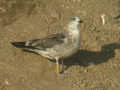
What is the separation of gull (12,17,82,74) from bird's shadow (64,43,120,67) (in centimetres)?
67

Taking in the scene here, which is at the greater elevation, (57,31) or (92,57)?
(57,31)

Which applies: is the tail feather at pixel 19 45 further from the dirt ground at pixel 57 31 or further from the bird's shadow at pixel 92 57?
the bird's shadow at pixel 92 57

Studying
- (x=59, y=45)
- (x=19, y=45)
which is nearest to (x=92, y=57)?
(x=59, y=45)

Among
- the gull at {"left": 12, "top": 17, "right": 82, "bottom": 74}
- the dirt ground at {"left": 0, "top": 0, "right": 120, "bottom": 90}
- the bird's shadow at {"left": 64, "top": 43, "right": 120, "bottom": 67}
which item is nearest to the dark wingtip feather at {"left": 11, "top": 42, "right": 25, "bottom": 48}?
the gull at {"left": 12, "top": 17, "right": 82, "bottom": 74}

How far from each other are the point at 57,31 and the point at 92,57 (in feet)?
5.33

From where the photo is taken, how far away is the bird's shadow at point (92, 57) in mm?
9133

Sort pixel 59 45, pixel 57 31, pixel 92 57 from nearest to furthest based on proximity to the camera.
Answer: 1. pixel 59 45
2. pixel 92 57
3. pixel 57 31

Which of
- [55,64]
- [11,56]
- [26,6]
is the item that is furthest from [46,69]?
[26,6]

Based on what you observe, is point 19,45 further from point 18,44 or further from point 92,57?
point 92,57

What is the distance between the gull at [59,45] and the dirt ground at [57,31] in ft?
1.30

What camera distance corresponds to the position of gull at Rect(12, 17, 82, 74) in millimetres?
8383

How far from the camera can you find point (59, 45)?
838 cm

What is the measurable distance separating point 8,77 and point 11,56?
89 centimetres

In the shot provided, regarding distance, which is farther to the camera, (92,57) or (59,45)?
(92,57)
